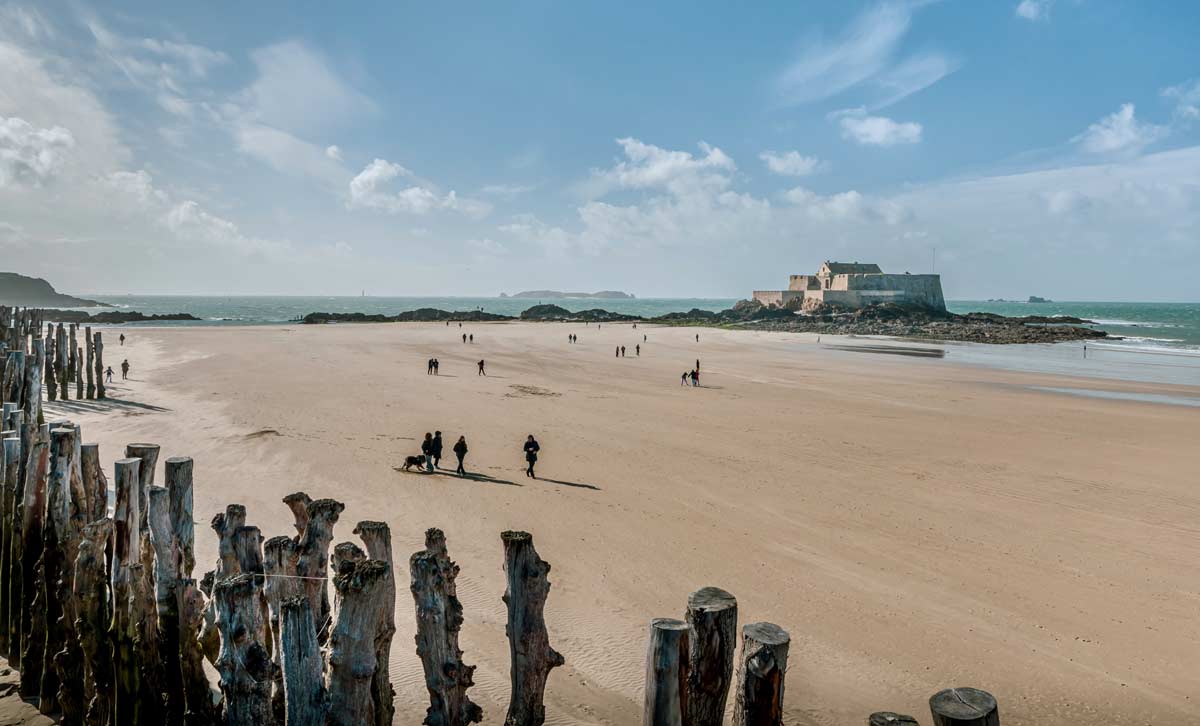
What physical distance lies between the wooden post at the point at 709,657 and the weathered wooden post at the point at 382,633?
2.11 m

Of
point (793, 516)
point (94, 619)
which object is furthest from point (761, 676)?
point (793, 516)

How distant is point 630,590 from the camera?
9.50 metres

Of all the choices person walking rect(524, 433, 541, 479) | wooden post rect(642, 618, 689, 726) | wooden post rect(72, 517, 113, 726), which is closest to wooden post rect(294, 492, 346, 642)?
wooden post rect(72, 517, 113, 726)

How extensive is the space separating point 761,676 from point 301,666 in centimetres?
294

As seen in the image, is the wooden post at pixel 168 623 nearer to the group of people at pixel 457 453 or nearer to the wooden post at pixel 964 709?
the wooden post at pixel 964 709

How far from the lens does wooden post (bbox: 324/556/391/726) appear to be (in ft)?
14.4

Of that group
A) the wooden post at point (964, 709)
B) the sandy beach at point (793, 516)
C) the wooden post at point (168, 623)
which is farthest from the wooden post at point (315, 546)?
the wooden post at point (964, 709)

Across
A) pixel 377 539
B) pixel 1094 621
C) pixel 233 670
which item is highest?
pixel 377 539

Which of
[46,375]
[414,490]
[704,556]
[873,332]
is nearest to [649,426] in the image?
[414,490]

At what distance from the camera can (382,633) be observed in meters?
4.83

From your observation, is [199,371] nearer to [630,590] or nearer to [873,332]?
[630,590]

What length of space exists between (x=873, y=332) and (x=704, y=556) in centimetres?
8329

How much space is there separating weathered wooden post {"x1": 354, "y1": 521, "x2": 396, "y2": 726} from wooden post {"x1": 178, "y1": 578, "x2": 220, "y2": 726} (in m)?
1.41

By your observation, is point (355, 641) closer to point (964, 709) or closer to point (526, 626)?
point (526, 626)
